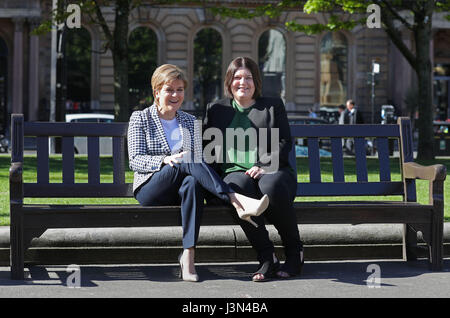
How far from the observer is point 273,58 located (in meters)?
34.8

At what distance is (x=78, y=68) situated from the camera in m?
33.2

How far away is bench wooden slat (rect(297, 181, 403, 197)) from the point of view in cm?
654

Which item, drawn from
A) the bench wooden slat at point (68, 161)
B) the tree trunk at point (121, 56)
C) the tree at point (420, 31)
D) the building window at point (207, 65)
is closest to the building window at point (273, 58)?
the building window at point (207, 65)

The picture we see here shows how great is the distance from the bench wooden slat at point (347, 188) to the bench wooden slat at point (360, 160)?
0.10 metres

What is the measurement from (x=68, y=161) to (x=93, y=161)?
18 cm

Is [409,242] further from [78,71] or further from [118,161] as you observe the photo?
[78,71]

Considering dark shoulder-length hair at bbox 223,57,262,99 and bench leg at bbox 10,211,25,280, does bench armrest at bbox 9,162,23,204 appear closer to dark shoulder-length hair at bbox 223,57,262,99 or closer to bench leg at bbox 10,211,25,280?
bench leg at bbox 10,211,25,280

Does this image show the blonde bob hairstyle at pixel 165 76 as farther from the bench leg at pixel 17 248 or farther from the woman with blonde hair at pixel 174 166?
the bench leg at pixel 17 248

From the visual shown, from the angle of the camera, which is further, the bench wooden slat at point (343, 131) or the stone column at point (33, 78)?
the stone column at point (33, 78)

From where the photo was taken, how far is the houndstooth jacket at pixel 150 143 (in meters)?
5.96

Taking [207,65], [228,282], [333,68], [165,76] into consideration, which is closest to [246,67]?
[165,76]

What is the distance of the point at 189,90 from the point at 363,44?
744 centimetres
